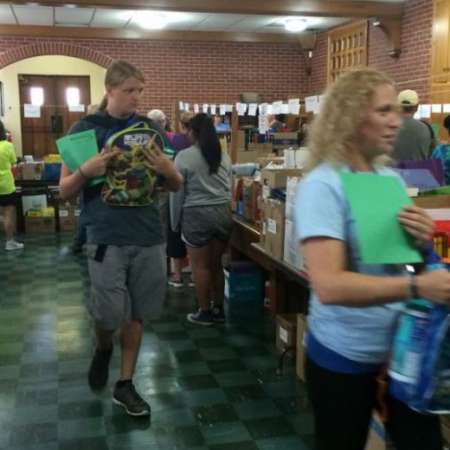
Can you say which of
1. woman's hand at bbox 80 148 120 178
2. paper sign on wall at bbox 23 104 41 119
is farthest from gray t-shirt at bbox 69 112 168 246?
paper sign on wall at bbox 23 104 41 119

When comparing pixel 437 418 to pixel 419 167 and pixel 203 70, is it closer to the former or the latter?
pixel 419 167

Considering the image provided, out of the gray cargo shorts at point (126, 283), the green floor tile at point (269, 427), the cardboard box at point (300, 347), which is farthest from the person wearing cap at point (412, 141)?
the gray cargo shorts at point (126, 283)

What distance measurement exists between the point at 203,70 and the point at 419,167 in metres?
8.78

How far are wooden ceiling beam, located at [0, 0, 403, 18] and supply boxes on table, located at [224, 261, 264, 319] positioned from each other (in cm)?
436

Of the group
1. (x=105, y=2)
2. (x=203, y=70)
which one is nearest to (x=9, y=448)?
(x=105, y=2)

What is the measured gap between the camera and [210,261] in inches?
176

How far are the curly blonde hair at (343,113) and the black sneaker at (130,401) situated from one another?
1.95 meters

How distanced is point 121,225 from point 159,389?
3.68 feet

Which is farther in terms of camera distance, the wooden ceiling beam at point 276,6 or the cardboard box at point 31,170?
the cardboard box at point 31,170

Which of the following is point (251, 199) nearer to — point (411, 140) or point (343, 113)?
point (411, 140)

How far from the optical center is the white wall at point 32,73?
1243 cm

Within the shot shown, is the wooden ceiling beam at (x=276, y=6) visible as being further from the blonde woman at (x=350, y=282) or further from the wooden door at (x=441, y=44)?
the blonde woman at (x=350, y=282)

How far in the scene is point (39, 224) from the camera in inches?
341

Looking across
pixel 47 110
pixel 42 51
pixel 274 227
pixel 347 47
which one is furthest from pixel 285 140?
pixel 47 110
